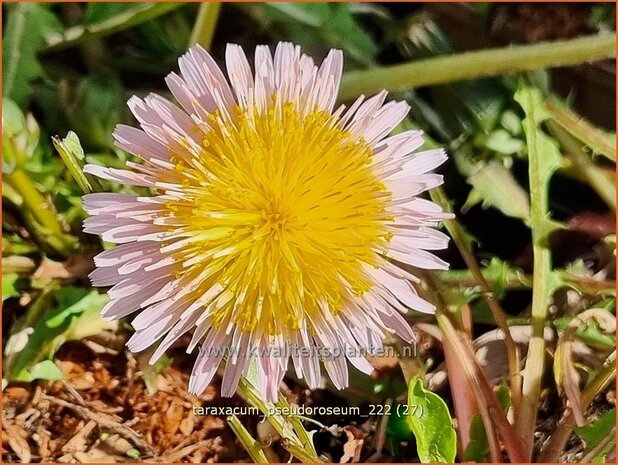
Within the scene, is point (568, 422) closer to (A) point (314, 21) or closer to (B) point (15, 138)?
(A) point (314, 21)

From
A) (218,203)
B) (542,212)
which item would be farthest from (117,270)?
(542,212)

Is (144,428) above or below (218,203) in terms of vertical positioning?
below

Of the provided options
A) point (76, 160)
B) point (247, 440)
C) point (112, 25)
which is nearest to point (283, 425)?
point (247, 440)

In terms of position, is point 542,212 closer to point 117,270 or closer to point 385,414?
point 385,414

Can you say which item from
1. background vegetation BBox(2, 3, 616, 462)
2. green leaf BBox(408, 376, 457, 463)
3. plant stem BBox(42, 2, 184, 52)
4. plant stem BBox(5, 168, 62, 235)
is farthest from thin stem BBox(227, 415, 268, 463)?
plant stem BBox(42, 2, 184, 52)

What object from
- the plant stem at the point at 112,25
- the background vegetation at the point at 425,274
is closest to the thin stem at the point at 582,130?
the background vegetation at the point at 425,274

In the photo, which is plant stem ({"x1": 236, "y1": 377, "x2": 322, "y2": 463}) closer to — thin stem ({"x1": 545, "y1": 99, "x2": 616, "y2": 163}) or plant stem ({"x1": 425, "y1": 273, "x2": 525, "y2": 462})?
plant stem ({"x1": 425, "y1": 273, "x2": 525, "y2": 462})
